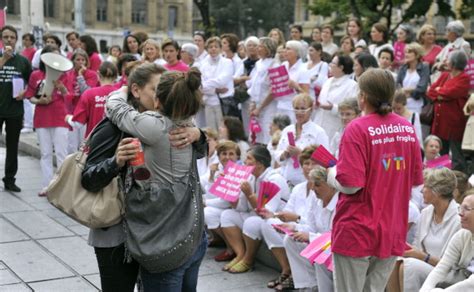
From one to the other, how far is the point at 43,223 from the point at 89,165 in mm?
4432

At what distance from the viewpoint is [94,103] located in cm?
721

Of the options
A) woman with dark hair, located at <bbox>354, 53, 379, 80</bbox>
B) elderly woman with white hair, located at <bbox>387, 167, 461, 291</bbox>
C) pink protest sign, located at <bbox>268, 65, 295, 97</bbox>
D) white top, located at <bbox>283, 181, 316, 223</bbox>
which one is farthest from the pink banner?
elderly woman with white hair, located at <bbox>387, 167, 461, 291</bbox>

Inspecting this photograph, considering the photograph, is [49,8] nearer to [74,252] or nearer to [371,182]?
[74,252]

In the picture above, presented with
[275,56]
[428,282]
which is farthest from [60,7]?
[428,282]

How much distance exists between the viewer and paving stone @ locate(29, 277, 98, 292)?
A: 5.42 m

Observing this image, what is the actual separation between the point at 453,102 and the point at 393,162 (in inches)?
188

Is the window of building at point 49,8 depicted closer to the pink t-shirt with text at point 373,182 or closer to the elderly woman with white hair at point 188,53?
the elderly woman with white hair at point 188,53

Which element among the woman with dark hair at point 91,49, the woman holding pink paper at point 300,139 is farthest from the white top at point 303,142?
the woman with dark hair at point 91,49

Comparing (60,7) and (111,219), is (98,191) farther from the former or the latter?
(60,7)

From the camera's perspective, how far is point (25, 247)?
21.4 feet

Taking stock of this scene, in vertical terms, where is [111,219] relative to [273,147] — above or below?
above

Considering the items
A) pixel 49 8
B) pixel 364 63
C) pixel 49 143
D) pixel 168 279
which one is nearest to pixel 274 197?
pixel 364 63

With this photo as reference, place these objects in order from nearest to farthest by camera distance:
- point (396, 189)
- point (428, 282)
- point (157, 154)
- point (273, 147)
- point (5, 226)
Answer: point (157, 154) < point (396, 189) < point (428, 282) < point (5, 226) < point (273, 147)

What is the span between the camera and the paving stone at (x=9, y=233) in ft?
22.2
